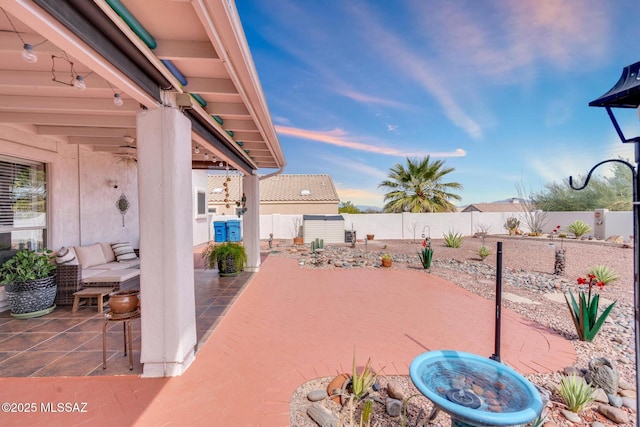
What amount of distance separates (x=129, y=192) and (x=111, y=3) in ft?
20.6

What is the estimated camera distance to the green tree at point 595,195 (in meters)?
15.5

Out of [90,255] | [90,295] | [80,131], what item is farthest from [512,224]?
[80,131]

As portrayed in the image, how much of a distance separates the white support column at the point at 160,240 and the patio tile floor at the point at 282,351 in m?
0.32

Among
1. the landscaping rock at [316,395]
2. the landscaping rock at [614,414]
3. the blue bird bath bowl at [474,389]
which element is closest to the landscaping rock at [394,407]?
the blue bird bath bowl at [474,389]

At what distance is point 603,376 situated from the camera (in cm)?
229

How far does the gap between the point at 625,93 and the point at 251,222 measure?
6290 millimetres

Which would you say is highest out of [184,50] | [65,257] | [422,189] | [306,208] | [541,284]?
[422,189]

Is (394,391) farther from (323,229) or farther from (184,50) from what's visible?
(323,229)

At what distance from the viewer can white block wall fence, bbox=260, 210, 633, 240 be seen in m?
Answer: 13.8

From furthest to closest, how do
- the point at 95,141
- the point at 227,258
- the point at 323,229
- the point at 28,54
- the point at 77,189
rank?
the point at 323,229, the point at 227,258, the point at 77,189, the point at 95,141, the point at 28,54

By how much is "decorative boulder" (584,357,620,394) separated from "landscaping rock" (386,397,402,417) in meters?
1.76

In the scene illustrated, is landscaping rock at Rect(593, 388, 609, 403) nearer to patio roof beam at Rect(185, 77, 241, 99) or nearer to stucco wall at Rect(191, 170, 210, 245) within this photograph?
patio roof beam at Rect(185, 77, 241, 99)

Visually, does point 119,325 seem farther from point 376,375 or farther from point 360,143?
point 360,143

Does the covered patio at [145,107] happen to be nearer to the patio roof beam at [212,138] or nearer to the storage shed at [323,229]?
the patio roof beam at [212,138]
